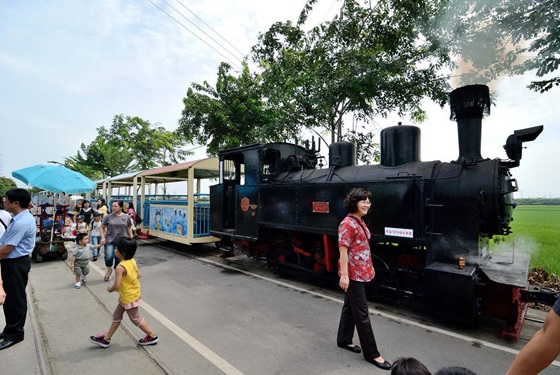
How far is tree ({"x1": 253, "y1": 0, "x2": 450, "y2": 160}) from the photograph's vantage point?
8273mm

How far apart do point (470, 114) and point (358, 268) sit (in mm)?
2817

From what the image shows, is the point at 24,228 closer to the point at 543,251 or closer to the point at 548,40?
the point at 548,40

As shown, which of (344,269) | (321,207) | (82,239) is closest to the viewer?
(344,269)

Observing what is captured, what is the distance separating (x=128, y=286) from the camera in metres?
3.27

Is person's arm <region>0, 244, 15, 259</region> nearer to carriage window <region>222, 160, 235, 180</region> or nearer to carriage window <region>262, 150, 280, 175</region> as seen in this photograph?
carriage window <region>262, 150, 280, 175</region>

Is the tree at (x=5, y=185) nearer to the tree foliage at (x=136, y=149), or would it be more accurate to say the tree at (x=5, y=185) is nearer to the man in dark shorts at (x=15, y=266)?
the tree foliage at (x=136, y=149)

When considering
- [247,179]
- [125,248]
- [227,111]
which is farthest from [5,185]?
[125,248]

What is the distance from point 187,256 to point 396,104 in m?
7.74

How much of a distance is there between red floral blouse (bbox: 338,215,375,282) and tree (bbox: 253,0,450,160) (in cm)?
641

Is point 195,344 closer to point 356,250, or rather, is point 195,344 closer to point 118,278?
point 118,278

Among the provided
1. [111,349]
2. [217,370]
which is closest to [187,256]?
[111,349]

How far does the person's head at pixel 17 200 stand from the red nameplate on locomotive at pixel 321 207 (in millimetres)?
4053

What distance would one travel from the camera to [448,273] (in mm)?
3746

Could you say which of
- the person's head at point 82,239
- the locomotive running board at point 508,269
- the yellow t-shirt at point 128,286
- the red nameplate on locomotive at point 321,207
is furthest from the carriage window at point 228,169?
the locomotive running board at point 508,269
